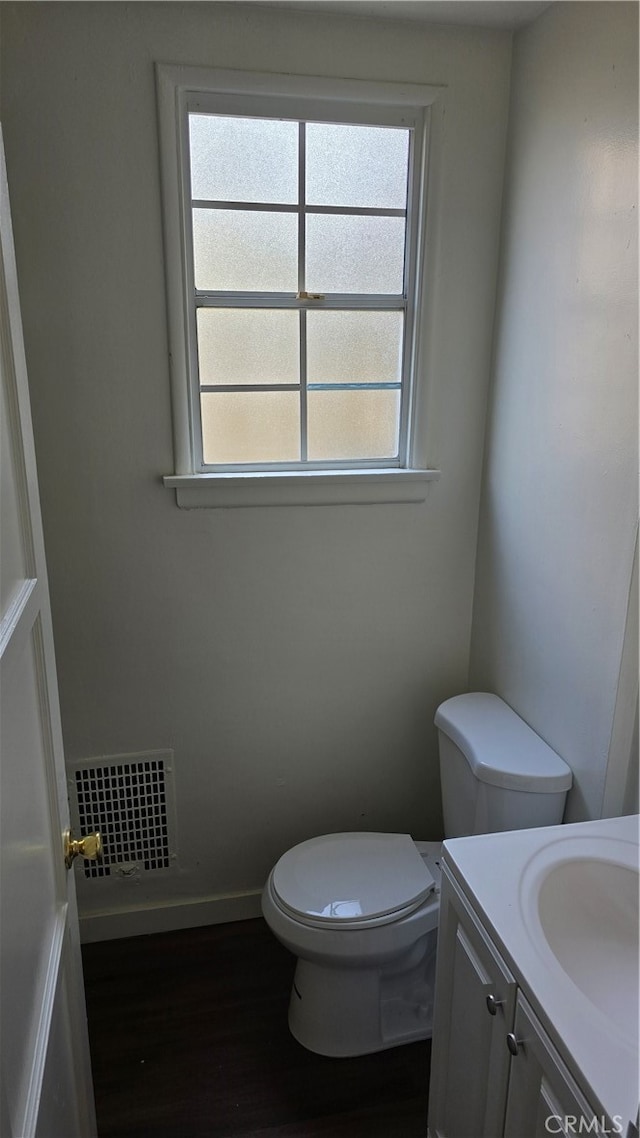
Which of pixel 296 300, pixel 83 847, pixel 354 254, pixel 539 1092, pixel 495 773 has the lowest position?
pixel 539 1092

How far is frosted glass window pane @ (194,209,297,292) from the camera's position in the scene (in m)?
1.80

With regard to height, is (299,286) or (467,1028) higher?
(299,286)

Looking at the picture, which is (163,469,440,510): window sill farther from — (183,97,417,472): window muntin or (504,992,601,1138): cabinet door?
(504,992,601,1138): cabinet door

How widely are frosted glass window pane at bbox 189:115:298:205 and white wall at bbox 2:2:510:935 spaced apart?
12 cm

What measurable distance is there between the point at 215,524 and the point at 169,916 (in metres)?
1.15

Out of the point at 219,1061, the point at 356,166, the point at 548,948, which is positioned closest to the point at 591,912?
the point at 548,948

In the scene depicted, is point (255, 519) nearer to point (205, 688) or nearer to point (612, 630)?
point (205, 688)

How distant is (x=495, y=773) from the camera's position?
1.63m

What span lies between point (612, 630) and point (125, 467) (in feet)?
3.82

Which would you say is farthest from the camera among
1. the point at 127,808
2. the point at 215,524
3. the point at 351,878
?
the point at 127,808

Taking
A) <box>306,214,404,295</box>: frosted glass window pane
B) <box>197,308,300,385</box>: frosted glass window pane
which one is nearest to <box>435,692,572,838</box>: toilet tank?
<box>197,308,300,385</box>: frosted glass window pane

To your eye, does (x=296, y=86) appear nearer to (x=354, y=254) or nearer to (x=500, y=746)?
(x=354, y=254)

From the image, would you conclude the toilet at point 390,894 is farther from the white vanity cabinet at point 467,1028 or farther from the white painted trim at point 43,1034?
the white painted trim at point 43,1034

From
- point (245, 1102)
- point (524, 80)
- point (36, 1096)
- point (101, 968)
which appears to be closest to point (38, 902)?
point (36, 1096)
